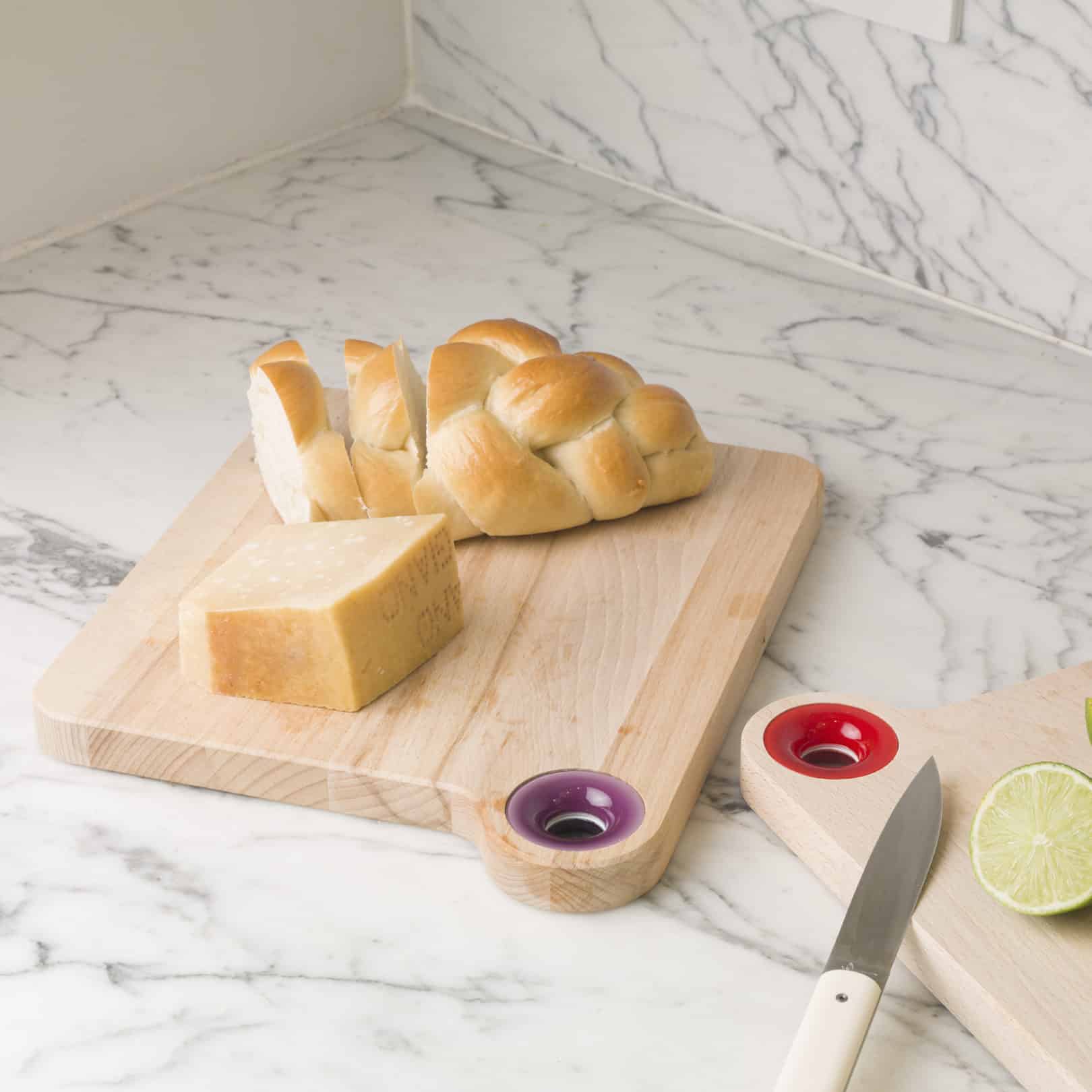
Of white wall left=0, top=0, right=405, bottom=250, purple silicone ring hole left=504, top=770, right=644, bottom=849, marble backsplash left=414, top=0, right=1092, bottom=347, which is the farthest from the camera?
white wall left=0, top=0, right=405, bottom=250

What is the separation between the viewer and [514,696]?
1050 mm

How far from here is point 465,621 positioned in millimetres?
1127

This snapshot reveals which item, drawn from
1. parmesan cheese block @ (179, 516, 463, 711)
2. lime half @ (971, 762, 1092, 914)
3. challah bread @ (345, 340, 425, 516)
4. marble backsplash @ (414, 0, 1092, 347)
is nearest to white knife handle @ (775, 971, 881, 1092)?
lime half @ (971, 762, 1092, 914)

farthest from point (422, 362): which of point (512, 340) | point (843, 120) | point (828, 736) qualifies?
point (828, 736)

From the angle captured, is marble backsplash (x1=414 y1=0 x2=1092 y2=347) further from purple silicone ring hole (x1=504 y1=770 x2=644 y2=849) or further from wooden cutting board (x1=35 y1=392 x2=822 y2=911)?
purple silicone ring hole (x1=504 y1=770 x2=644 y2=849)

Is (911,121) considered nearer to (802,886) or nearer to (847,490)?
(847,490)

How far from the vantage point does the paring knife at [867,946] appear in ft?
2.53

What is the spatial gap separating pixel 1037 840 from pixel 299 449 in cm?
62

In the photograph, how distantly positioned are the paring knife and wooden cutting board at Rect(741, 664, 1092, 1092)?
0.02 m

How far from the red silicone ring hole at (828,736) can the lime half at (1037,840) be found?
119mm

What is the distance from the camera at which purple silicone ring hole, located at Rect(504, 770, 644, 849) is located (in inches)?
37.5

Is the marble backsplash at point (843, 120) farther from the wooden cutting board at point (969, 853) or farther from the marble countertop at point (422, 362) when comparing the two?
the wooden cutting board at point (969, 853)

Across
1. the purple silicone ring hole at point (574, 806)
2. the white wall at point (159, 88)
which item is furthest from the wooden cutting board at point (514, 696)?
the white wall at point (159, 88)

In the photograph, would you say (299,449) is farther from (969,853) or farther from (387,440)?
(969,853)
